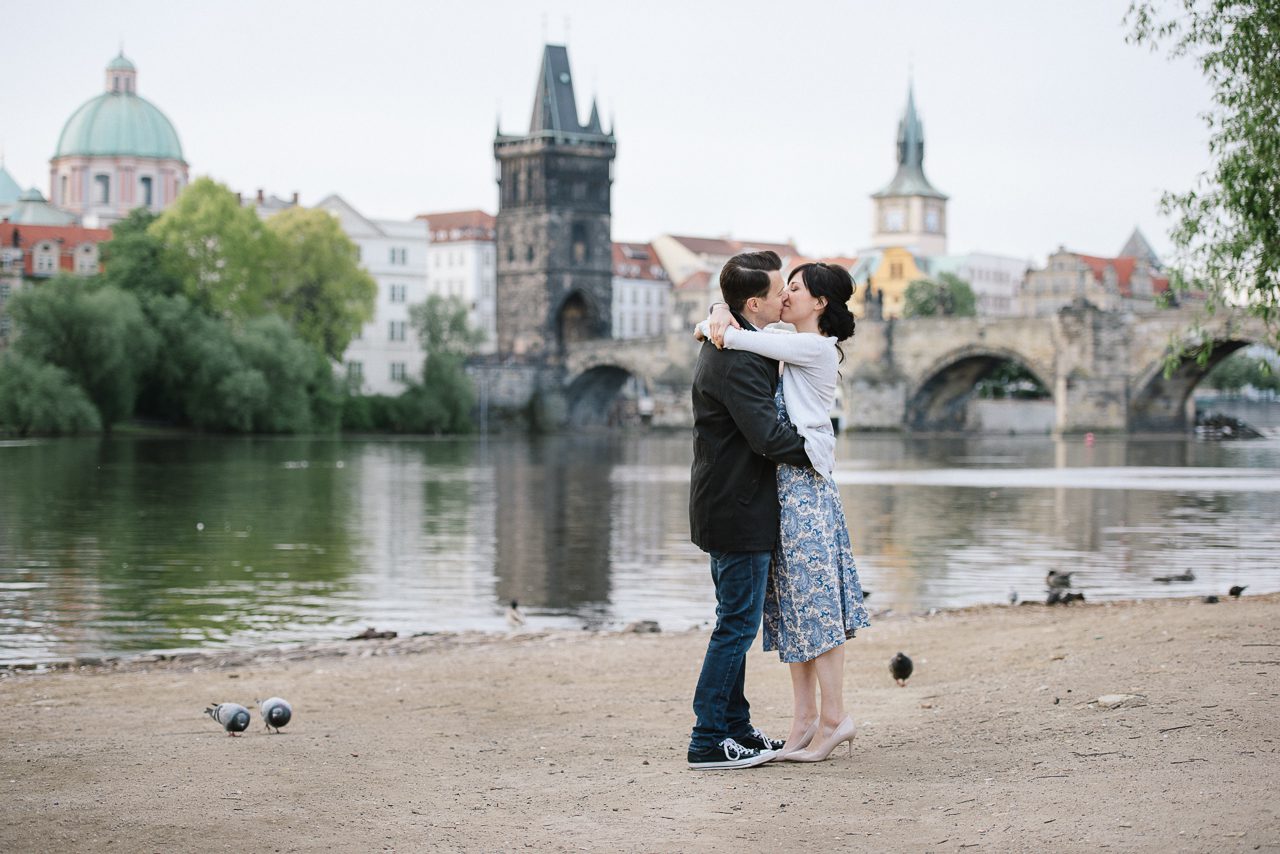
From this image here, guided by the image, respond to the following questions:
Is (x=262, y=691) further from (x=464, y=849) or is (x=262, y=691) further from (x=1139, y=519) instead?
(x=1139, y=519)

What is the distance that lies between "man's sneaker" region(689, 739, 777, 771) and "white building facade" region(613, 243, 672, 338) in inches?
4594

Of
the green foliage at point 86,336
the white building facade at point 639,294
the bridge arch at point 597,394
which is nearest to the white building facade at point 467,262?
the white building facade at point 639,294

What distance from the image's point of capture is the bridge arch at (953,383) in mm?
72625

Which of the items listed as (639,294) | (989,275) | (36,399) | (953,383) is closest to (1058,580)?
(36,399)

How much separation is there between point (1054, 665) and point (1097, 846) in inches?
141

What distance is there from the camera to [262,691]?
8.98m

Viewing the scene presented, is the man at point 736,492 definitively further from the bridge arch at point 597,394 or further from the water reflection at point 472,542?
the bridge arch at point 597,394

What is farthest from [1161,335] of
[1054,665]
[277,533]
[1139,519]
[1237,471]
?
[1054,665]

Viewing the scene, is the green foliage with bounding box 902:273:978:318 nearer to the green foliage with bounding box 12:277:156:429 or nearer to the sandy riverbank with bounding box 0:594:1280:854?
the green foliage with bounding box 12:277:156:429

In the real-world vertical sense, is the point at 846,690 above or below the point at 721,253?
below

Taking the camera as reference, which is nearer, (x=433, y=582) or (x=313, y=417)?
(x=433, y=582)

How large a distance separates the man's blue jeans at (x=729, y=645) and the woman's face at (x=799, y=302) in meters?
0.82

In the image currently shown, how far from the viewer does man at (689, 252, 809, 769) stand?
18.8ft

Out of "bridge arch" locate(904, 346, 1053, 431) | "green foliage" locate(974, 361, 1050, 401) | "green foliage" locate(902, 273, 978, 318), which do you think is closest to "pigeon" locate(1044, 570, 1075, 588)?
"bridge arch" locate(904, 346, 1053, 431)
